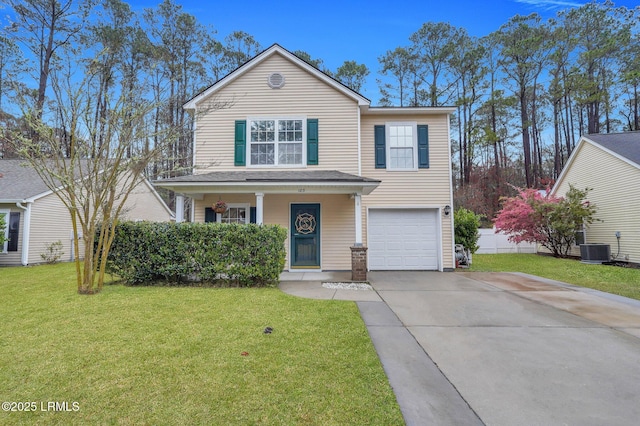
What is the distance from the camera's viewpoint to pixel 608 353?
3.23 meters

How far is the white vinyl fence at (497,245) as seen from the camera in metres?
16.3

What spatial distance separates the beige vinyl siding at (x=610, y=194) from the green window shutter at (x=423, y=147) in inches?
302

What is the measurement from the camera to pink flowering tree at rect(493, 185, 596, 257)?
12.5 metres

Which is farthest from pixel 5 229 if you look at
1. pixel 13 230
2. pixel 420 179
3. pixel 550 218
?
pixel 550 218

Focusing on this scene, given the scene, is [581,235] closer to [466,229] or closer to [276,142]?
[466,229]

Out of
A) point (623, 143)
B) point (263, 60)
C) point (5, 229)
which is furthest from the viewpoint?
point (623, 143)

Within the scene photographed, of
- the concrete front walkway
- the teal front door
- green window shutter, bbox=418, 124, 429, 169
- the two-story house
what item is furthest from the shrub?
the teal front door

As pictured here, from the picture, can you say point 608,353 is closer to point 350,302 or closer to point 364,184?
point 350,302

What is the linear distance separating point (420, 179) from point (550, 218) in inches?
306

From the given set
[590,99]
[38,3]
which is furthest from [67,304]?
[590,99]

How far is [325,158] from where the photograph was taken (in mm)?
9344

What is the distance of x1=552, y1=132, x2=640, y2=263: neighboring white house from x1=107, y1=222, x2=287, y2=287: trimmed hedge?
13.1 meters

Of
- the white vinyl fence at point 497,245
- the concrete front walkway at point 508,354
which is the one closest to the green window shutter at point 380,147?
the concrete front walkway at point 508,354

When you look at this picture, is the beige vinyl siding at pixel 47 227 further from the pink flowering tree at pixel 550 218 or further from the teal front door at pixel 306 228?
the pink flowering tree at pixel 550 218
